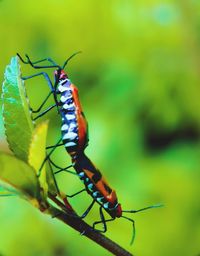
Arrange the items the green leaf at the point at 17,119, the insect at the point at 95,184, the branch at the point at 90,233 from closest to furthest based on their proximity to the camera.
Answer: the branch at the point at 90,233 < the green leaf at the point at 17,119 < the insect at the point at 95,184

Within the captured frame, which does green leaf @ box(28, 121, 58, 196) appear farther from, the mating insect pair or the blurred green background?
the blurred green background

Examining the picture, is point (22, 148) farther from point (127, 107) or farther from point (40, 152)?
point (127, 107)

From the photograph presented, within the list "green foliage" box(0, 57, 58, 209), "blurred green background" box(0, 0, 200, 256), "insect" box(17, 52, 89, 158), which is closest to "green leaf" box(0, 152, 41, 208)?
"green foliage" box(0, 57, 58, 209)

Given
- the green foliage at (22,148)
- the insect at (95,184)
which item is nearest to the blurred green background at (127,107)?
the insect at (95,184)

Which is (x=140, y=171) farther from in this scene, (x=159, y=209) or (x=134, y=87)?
(x=134, y=87)

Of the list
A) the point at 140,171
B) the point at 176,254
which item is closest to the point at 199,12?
the point at 140,171

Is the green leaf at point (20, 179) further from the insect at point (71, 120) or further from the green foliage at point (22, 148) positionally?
the insect at point (71, 120)

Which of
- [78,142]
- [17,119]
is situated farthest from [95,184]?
[17,119]

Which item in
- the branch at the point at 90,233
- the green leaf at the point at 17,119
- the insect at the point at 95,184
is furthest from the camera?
the insect at the point at 95,184
